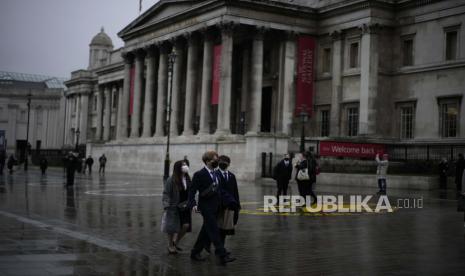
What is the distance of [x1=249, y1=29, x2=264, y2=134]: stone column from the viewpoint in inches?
1861

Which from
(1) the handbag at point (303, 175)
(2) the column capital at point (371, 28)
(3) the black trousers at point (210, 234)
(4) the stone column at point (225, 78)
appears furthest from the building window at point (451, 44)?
(3) the black trousers at point (210, 234)

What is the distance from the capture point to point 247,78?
52656 millimetres

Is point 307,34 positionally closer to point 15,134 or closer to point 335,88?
point 335,88

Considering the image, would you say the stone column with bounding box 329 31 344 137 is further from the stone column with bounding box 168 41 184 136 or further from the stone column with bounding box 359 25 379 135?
the stone column with bounding box 168 41 184 136

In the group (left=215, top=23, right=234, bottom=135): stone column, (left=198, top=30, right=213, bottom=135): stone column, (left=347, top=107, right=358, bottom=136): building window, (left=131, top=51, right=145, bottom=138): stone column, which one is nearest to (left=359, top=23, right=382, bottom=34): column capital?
(left=347, top=107, right=358, bottom=136): building window

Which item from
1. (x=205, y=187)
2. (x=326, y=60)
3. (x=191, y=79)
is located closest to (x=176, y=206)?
(x=205, y=187)

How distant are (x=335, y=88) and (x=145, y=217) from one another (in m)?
32.0

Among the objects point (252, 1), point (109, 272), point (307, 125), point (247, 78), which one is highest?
point (252, 1)

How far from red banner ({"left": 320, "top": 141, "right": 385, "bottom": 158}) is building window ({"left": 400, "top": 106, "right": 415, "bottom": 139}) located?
4892 millimetres

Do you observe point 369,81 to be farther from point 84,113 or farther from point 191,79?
point 84,113

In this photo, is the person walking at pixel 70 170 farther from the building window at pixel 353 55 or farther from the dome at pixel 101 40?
the dome at pixel 101 40

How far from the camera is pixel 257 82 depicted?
47.2 metres

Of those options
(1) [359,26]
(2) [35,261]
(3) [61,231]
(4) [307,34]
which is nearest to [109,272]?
(2) [35,261]

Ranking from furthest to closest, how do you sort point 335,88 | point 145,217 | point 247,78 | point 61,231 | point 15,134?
point 15,134 < point 247,78 < point 335,88 < point 145,217 < point 61,231
